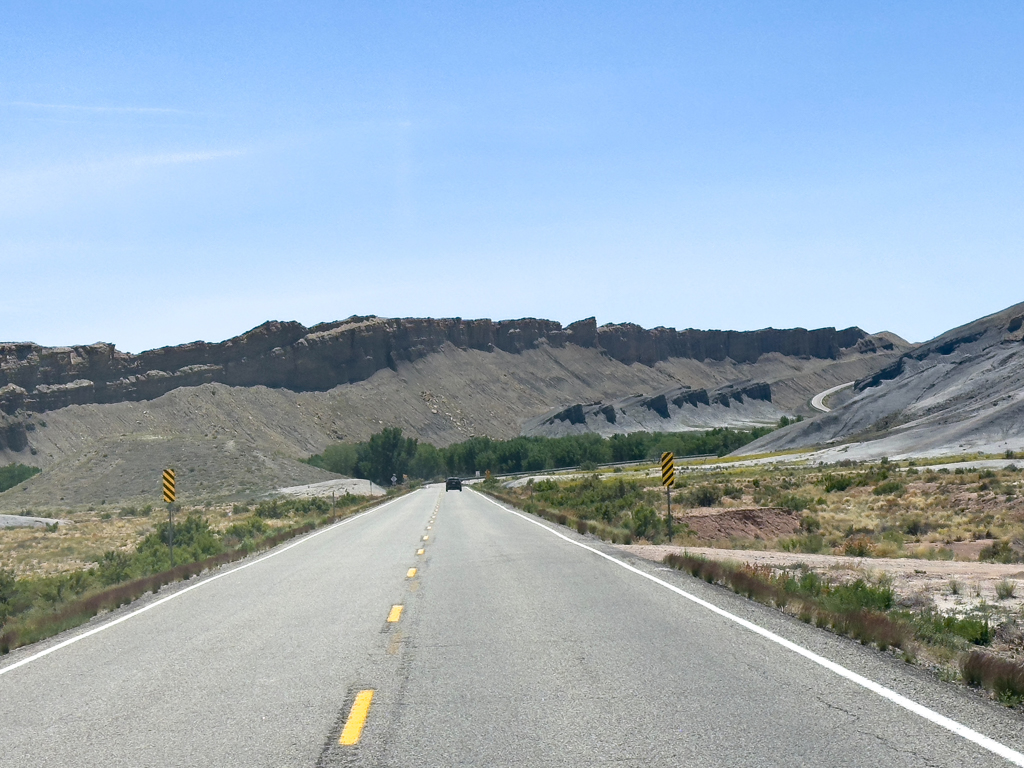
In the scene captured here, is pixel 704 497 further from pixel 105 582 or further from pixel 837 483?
pixel 105 582

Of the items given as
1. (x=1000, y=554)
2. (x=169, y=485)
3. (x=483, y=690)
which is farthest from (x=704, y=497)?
(x=483, y=690)

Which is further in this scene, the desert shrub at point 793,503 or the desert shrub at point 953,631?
the desert shrub at point 793,503

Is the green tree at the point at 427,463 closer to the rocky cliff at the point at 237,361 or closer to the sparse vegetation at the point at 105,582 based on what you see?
the rocky cliff at the point at 237,361

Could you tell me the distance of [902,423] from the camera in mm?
95625

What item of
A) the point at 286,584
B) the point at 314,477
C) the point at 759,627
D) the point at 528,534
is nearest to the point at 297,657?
the point at 759,627

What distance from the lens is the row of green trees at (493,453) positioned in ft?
427

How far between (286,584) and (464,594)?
12.8ft

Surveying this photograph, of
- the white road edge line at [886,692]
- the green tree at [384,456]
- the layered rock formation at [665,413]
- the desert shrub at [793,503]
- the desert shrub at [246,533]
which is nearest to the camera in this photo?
the white road edge line at [886,692]

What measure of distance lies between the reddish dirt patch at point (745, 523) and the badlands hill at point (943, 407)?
3752cm

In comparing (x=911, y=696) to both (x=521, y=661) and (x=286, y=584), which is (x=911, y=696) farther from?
Answer: (x=286, y=584)

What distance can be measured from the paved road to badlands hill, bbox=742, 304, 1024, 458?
6401 centimetres

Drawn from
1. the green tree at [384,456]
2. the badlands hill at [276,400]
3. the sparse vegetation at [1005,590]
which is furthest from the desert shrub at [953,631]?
the green tree at [384,456]

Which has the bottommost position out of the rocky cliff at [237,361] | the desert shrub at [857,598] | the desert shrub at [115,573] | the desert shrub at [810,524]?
the desert shrub at [115,573]

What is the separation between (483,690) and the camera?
25.5ft
